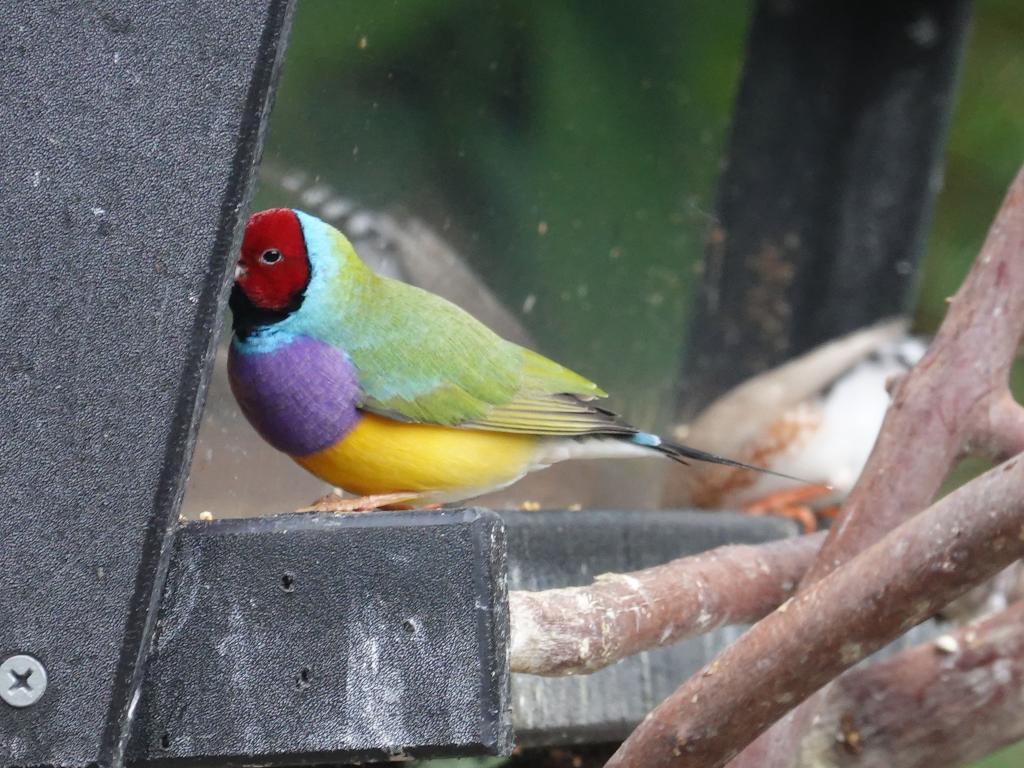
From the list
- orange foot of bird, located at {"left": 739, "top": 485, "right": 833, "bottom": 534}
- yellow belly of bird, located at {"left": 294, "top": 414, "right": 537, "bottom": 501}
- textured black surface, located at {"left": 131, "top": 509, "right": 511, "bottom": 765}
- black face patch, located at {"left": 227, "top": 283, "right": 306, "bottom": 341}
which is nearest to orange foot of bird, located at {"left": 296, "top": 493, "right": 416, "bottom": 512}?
yellow belly of bird, located at {"left": 294, "top": 414, "right": 537, "bottom": 501}

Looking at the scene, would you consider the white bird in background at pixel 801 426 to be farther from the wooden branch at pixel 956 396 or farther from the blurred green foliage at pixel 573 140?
the wooden branch at pixel 956 396

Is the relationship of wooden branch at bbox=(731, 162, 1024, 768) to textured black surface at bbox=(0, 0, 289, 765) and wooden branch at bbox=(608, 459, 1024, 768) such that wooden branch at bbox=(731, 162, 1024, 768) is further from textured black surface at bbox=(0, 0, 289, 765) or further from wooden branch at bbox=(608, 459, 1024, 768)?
textured black surface at bbox=(0, 0, 289, 765)

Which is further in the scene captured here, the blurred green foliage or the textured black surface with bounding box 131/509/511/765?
the blurred green foliage

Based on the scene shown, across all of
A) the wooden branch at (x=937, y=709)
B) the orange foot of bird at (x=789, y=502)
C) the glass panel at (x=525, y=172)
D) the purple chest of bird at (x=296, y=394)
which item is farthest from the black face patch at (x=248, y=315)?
the orange foot of bird at (x=789, y=502)

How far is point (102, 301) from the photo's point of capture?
170cm

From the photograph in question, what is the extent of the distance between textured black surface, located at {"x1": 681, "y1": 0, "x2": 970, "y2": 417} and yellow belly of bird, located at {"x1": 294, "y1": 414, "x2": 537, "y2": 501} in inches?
62.9

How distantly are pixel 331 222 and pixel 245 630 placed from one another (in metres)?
0.92

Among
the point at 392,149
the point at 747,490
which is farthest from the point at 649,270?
the point at 392,149

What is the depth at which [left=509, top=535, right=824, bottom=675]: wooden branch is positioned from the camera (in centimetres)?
187

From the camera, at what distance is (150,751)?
5.73 feet

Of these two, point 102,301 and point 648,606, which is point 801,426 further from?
point 102,301

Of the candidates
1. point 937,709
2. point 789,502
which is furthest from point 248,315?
point 789,502

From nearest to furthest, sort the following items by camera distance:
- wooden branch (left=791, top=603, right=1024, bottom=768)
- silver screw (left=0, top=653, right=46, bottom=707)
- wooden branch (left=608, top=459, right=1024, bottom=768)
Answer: wooden branch (left=608, top=459, right=1024, bottom=768) → silver screw (left=0, top=653, right=46, bottom=707) → wooden branch (left=791, top=603, right=1024, bottom=768)

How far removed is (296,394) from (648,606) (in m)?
0.55
